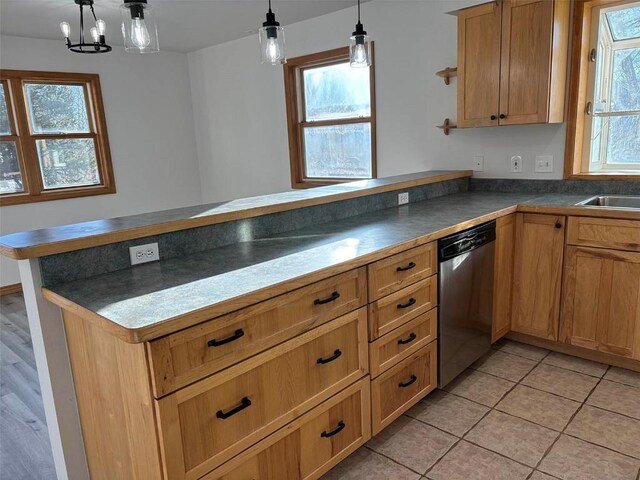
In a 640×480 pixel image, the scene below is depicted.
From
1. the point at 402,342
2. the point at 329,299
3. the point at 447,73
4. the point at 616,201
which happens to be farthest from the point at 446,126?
the point at 329,299

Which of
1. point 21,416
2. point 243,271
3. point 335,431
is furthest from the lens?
point 21,416

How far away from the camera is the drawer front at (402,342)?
1.92 metres

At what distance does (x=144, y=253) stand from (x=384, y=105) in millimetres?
2721

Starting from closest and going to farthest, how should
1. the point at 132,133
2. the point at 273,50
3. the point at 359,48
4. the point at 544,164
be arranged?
the point at 273,50, the point at 359,48, the point at 544,164, the point at 132,133

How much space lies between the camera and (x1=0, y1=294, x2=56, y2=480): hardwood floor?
2029 mm

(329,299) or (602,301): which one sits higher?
(329,299)

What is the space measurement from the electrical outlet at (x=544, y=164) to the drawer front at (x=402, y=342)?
59.8 inches

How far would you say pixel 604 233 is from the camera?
7.99 ft

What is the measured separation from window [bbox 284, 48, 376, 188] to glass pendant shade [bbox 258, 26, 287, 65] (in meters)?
2.01

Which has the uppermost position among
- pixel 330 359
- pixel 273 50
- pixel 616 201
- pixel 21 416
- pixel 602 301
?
pixel 273 50

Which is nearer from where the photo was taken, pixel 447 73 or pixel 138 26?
pixel 138 26

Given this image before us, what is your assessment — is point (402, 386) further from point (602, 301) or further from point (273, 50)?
point (273, 50)

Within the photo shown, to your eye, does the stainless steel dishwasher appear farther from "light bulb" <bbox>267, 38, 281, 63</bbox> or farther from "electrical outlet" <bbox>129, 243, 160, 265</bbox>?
"electrical outlet" <bbox>129, 243, 160, 265</bbox>

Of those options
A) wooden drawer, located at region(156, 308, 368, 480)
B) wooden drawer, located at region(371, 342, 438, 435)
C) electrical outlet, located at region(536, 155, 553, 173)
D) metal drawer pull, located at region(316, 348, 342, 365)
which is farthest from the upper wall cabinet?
metal drawer pull, located at region(316, 348, 342, 365)
